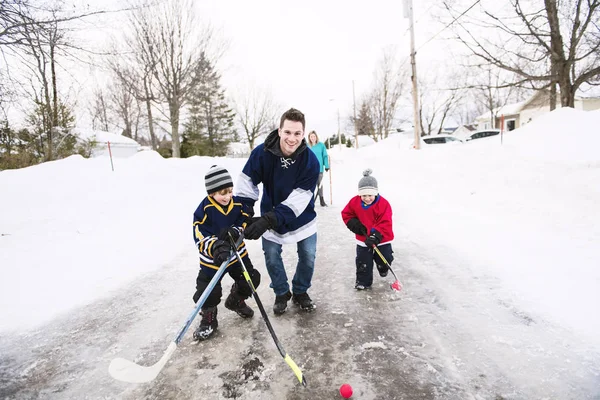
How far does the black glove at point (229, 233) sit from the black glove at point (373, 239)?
149 centimetres

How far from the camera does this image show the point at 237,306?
3.28 meters

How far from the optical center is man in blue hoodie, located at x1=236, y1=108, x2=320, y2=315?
3.06 m

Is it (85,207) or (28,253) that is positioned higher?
(85,207)

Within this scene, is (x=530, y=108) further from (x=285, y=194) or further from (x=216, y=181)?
(x=216, y=181)

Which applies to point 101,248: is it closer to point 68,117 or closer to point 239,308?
point 239,308

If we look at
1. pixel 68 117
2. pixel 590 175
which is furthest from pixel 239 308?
pixel 68 117

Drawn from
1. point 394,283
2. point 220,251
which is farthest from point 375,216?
point 220,251

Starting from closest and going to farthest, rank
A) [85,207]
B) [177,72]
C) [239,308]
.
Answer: [239,308] < [85,207] < [177,72]

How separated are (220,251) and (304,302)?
114cm

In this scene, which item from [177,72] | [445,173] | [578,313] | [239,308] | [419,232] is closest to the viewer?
[578,313]

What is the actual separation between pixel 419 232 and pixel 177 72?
2058 centimetres

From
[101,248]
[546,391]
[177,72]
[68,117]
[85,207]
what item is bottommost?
[546,391]

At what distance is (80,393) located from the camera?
232 cm

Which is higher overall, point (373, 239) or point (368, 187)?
point (368, 187)
